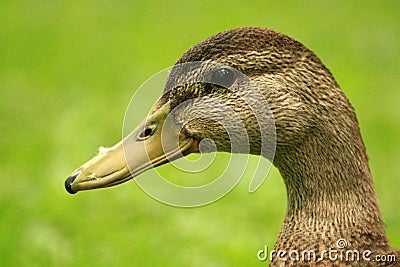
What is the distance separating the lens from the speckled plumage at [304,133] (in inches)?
112

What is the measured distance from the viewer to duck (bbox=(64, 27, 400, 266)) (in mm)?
2861

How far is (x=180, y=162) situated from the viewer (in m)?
3.68

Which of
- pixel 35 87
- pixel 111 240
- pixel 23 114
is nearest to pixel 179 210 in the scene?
pixel 111 240

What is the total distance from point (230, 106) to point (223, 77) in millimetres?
106

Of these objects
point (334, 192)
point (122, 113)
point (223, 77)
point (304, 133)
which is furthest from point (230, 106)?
point (122, 113)

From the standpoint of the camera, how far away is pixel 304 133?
2.91 metres

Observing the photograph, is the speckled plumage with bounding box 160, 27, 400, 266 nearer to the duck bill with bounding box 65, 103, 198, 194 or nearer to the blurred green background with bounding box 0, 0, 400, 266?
the duck bill with bounding box 65, 103, 198, 194

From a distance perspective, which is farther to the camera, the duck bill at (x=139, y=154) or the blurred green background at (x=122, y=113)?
the blurred green background at (x=122, y=113)

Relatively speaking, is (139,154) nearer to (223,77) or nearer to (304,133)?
(223,77)

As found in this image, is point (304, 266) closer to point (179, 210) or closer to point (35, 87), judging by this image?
point (179, 210)

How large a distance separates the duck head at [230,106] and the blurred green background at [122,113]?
145 cm

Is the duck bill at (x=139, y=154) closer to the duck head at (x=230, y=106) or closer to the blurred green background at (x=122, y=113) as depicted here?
the duck head at (x=230, y=106)

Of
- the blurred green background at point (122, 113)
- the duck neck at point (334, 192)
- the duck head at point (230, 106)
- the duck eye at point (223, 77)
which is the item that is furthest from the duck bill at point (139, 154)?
the blurred green background at point (122, 113)

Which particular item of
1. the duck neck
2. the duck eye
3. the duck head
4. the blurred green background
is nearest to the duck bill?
the duck head
